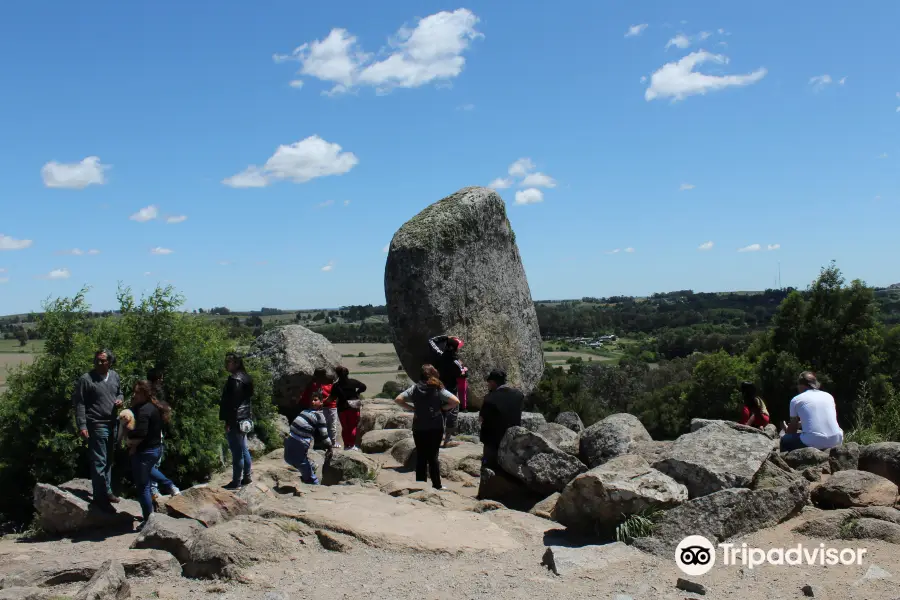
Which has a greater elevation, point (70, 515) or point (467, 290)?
point (467, 290)

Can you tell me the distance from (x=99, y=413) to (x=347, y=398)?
3.87 m

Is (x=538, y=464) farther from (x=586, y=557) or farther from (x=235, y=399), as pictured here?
(x=235, y=399)

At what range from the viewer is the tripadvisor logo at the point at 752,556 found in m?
7.05

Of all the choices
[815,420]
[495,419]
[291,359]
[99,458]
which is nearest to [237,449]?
[99,458]

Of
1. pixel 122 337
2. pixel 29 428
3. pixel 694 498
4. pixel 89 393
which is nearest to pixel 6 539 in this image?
pixel 29 428

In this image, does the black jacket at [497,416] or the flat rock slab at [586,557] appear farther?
the black jacket at [497,416]

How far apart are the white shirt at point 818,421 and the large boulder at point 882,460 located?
482mm

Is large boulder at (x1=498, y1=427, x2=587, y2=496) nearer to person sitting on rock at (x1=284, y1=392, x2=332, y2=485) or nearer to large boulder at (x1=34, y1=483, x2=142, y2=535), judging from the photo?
person sitting on rock at (x1=284, y1=392, x2=332, y2=485)

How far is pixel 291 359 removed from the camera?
56.5 feet

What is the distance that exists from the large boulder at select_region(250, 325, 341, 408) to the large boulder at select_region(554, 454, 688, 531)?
986cm

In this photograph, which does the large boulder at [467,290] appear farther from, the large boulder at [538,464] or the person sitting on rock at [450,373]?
the large boulder at [538,464]

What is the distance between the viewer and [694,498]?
307 inches

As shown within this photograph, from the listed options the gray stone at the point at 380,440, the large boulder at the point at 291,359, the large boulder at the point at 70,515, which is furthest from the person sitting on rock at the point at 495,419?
the large boulder at the point at 291,359

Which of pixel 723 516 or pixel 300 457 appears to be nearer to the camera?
pixel 723 516
